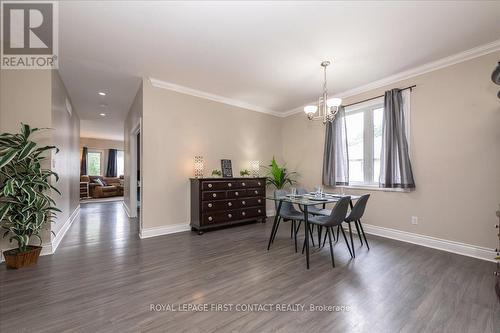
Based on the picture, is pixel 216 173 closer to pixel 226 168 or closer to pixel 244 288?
pixel 226 168

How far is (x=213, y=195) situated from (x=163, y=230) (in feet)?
3.50

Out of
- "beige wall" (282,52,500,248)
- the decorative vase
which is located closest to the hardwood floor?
the decorative vase

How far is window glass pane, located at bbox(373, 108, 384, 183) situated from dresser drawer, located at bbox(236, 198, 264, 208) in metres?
2.25

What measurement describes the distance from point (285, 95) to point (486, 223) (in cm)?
364

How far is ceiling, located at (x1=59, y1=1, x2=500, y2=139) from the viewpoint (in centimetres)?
209

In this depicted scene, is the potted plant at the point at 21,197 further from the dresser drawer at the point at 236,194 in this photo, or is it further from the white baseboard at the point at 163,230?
the dresser drawer at the point at 236,194

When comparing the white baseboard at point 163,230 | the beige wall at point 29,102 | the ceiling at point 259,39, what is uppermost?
the ceiling at point 259,39

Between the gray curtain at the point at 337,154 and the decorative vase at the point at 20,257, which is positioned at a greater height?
the gray curtain at the point at 337,154

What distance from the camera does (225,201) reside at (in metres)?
4.11

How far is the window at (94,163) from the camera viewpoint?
1005cm

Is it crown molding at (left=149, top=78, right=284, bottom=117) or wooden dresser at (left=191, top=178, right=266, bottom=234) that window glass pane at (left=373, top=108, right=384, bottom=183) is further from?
crown molding at (left=149, top=78, right=284, bottom=117)

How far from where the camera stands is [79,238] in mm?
3568

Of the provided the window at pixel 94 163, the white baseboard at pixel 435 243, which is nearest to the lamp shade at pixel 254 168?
the white baseboard at pixel 435 243

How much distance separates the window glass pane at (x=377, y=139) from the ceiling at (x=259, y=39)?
616 millimetres
